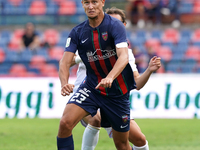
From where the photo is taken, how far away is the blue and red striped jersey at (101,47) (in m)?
4.36

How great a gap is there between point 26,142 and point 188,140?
119 inches

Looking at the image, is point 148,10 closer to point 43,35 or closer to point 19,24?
point 43,35

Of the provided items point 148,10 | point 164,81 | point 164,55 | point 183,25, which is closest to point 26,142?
point 164,81

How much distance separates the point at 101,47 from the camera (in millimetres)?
4375

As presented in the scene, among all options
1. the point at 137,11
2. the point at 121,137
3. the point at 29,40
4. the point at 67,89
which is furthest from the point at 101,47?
the point at 137,11

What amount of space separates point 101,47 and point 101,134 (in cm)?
445

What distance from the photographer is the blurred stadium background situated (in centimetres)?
1095

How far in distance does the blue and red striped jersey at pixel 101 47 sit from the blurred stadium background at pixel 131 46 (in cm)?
490

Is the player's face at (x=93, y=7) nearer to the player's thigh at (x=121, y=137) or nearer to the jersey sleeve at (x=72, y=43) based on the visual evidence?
the jersey sleeve at (x=72, y=43)

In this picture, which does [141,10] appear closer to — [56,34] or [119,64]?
[56,34]

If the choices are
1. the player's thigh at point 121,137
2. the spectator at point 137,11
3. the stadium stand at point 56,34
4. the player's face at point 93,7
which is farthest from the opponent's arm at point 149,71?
the spectator at point 137,11

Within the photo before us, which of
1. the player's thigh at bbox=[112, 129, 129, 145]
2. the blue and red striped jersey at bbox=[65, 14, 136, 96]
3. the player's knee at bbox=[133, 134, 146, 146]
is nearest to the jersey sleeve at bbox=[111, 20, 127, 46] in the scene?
the blue and red striped jersey at bbox=[65, 14, 136, 96]

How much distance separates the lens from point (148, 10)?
56.2ft

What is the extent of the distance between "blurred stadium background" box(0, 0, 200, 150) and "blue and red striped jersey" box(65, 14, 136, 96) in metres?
4.90
